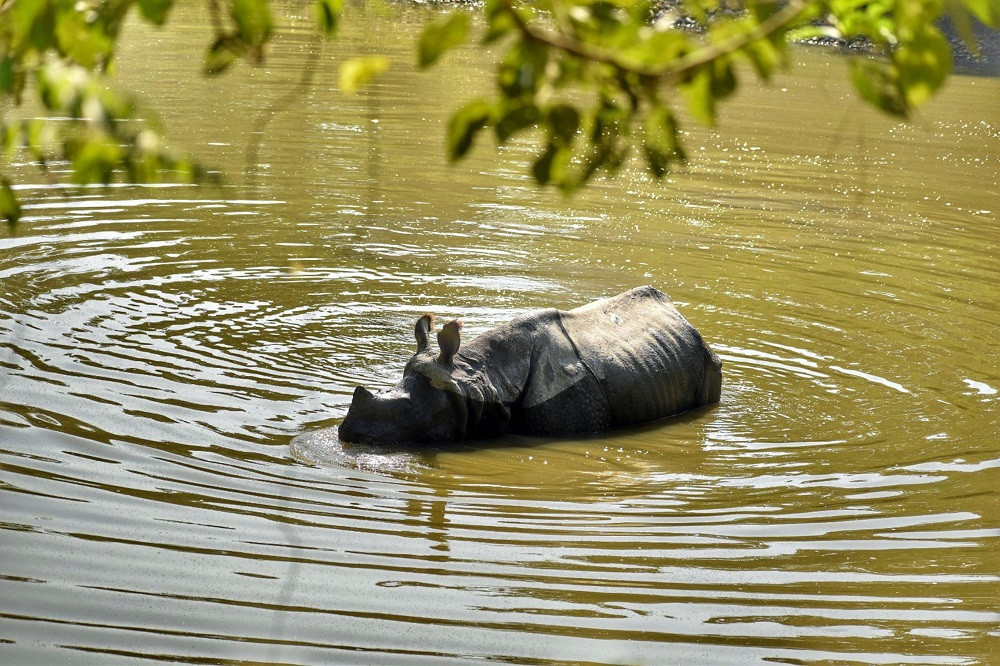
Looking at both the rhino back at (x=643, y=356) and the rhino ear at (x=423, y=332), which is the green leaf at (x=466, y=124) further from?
the rhino back at (x=643, y=356)

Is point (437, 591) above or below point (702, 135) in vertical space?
below

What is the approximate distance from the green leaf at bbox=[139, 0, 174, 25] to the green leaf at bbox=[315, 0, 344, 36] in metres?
0.44

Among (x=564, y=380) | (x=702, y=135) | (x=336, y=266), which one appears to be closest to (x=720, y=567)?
(x=564, y=380)

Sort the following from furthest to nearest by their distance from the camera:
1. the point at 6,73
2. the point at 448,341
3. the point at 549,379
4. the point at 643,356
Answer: the point at 643,356
the point at 549,379
the point at 448,341
the point at 6,73

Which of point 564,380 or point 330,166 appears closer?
point 564,380

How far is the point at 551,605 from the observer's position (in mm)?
5301

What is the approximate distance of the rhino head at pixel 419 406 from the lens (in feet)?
23.3

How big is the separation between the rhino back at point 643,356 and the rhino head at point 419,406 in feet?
3.02

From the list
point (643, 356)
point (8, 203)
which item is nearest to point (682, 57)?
point (8, 203)

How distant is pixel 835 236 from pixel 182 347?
762 cm

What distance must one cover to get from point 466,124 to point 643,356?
5888 millimetres

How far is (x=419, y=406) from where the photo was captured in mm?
7230

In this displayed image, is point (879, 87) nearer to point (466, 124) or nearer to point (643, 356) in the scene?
point (466, 124)

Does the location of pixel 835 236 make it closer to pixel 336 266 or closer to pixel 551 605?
pixel 336 266
